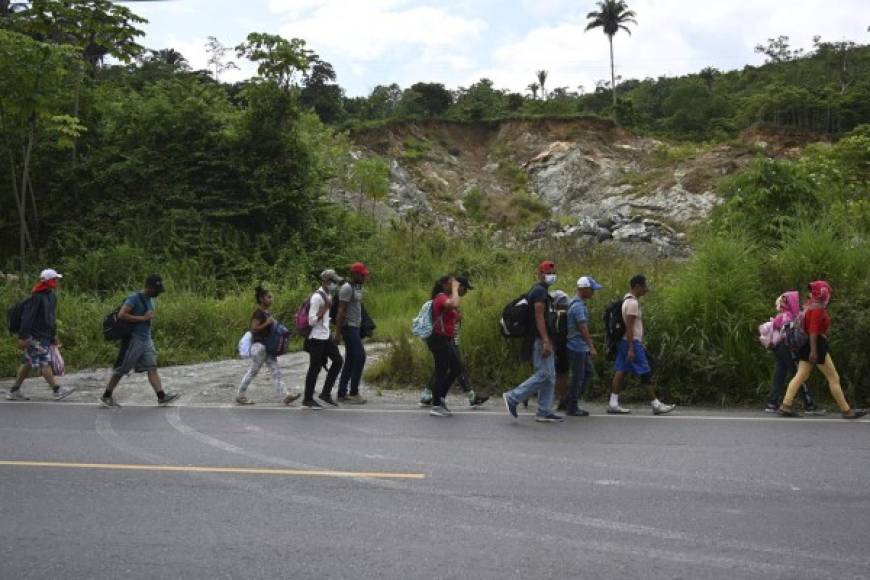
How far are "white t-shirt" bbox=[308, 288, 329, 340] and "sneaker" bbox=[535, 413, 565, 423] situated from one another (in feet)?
9.73

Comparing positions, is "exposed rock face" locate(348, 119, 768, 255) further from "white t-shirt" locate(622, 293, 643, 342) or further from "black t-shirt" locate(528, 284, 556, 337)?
"black t-shirt" locate(528, 284, 556, 337)

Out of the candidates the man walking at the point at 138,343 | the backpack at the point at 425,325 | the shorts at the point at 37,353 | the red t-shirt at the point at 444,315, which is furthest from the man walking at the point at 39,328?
the red t-shirt at the point at 444,315

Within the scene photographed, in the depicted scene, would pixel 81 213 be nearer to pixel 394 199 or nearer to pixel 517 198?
pixel 394 199

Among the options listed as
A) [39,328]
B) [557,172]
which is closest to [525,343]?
[39,328]

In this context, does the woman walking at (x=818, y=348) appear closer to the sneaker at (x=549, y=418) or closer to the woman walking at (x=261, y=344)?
the sneaker at (x=549, y=418)

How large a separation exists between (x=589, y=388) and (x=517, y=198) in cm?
3601

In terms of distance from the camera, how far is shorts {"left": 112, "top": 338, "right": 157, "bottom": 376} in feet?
34.1

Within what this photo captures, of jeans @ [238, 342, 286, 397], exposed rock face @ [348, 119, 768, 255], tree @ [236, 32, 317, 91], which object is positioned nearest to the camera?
jeans @ [238, 342, 286, 397]

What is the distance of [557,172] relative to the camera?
48625 millimetres

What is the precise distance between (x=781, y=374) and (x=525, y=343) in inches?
123

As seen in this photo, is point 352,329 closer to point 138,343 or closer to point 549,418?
point 138,343

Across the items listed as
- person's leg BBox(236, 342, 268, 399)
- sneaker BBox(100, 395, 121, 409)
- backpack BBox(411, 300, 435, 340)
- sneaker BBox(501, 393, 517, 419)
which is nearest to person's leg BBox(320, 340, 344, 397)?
person's leg BBox(236, 342, 268, 399)

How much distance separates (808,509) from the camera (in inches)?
226

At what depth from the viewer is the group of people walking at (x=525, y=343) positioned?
9164 millimetres
